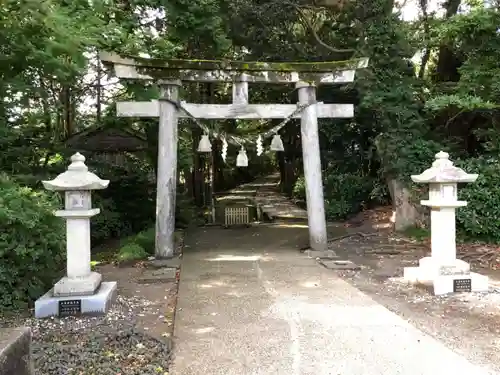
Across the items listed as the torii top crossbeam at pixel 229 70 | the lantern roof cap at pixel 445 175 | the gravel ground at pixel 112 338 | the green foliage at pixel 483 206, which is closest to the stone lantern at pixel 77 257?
the gravel ground at pixel 112 338

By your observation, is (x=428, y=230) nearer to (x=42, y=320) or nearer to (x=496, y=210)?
(x=496, y=210)

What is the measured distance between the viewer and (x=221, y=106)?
9.50 metres

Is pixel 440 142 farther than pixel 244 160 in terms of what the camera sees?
Yes

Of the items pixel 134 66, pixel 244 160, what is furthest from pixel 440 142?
pixel 134 66

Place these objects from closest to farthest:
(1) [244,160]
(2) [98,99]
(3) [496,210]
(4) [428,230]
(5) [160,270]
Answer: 1. (5) [160,270]
2. (1) [244,160]
3. (3) [496,210]
4. (4) [428,230]
5. (2) [98,99]

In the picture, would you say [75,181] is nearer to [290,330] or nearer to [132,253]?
[290,330]

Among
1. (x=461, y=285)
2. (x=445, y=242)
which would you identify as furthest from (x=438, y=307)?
(x=445, y=242)

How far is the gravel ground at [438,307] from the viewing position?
4547 mm

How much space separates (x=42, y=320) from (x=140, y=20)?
10.5 metres

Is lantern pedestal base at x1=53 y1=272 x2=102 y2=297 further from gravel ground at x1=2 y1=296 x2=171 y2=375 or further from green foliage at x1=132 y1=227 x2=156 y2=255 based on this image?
green foliage at x1=132 y1=227 x2=156 y2=255

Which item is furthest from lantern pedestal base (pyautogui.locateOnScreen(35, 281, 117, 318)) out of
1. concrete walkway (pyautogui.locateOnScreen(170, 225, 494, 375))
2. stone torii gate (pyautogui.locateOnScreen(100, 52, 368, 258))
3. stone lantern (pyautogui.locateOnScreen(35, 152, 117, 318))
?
stone torii gate (pyautogui.locateOnScreen(100, 52, 368, 258))

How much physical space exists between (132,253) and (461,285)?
6.32m

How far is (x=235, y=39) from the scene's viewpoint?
1394 cm

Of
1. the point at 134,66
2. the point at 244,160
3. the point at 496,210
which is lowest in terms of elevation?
the point at 496,210
